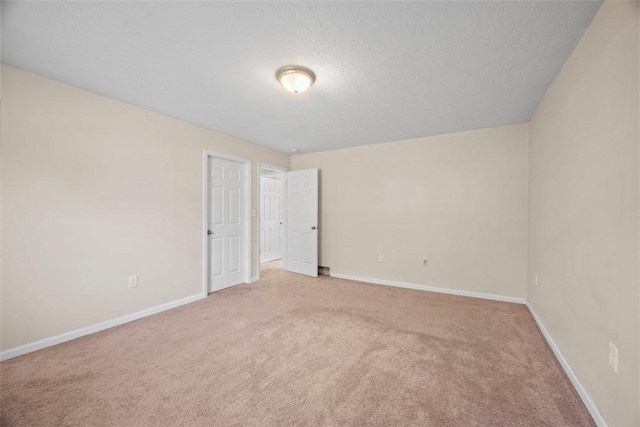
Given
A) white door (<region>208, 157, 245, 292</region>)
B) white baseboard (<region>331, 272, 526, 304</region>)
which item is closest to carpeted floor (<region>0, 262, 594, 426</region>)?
white baseboard (<region>331, 272, 526, 304</region>)

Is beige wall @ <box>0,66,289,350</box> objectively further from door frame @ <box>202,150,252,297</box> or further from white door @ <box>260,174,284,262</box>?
white door @ <box>260,174,284,262</box>

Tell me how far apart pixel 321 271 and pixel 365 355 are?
9.42ft

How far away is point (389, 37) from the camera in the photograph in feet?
5.71

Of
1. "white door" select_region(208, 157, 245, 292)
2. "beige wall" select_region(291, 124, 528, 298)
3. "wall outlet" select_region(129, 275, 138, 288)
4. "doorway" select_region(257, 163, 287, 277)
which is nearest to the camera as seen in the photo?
"wall outlet" select_region(129, 275, 138, 288)

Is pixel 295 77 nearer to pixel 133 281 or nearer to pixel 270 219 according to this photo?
pixel 133 281

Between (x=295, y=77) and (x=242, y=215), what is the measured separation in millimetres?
2671

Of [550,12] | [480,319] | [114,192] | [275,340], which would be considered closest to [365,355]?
[275,340]

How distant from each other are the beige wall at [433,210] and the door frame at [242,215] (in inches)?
54.9

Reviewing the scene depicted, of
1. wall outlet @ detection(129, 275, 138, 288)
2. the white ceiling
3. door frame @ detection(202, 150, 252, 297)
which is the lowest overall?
wall outlet @ detection(129, 275, 138, 288)

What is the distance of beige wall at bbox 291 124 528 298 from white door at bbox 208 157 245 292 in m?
1.55

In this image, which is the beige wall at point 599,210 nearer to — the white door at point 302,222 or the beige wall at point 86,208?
the white door at point 302,222

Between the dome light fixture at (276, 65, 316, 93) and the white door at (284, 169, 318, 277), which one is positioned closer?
the dome light fixture at (276, 65, 316, 93)

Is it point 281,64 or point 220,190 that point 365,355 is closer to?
point 281,64

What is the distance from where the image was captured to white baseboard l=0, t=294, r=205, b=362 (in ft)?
6.89
